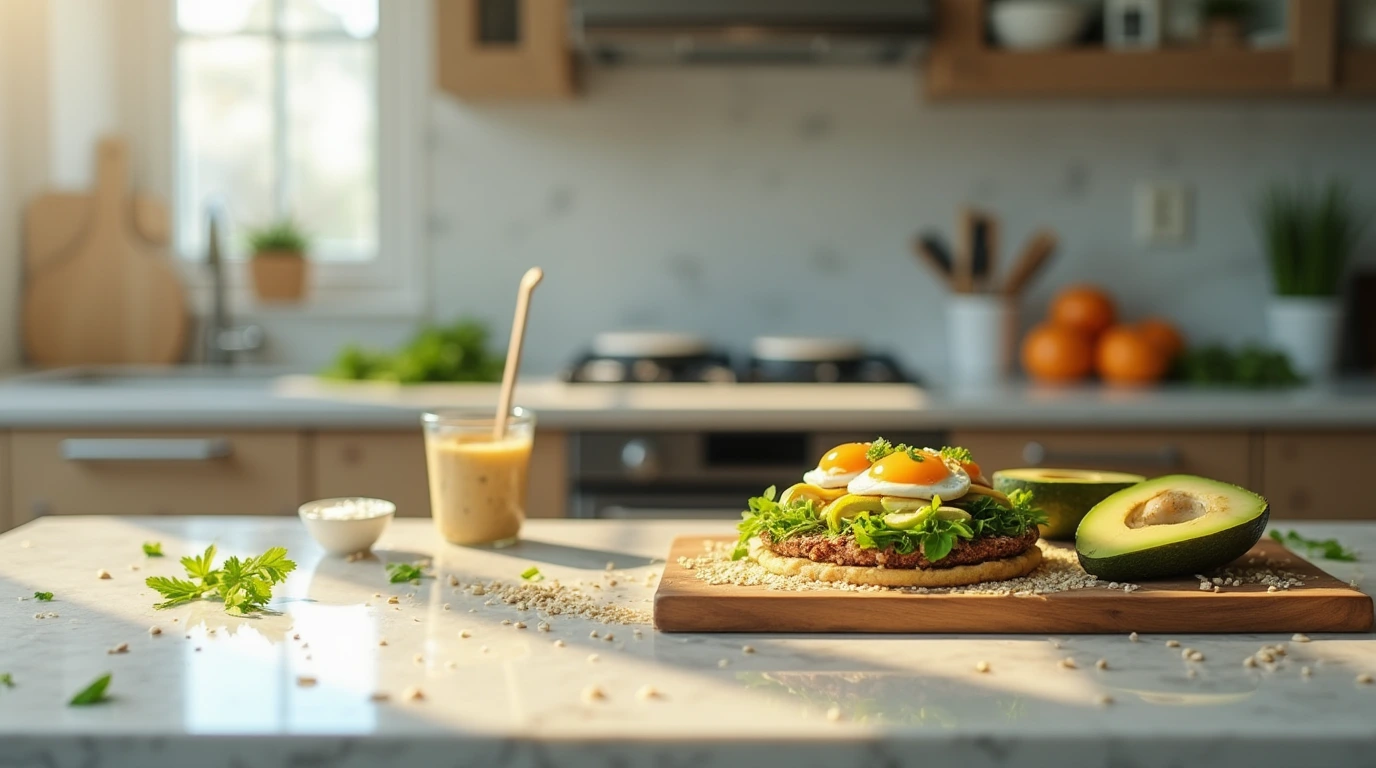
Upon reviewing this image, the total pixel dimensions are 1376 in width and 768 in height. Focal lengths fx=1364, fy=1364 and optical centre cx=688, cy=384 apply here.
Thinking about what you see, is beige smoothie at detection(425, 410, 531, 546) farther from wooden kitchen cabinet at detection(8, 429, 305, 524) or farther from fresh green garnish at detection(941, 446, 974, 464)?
wooden kitchen cabinet at detection(8, 429, 305, 524)

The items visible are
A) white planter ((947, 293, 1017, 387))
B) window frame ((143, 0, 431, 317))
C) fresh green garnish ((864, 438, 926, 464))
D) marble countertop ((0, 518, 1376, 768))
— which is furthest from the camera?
window frame ((143, 0, 431, 317))

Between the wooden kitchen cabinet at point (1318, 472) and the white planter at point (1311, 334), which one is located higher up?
the white planter at point (1311, 334)

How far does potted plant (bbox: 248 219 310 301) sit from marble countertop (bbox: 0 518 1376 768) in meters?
2.02

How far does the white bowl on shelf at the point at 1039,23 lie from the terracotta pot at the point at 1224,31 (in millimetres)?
271

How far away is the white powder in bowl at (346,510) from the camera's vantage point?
1.45 metres

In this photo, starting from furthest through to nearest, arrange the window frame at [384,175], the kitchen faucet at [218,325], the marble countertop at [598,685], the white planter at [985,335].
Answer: the window frame at [384,175] → the kitchen faucet at [218,325] → the white planter at [985,335] → the marble countertop at [598,685]

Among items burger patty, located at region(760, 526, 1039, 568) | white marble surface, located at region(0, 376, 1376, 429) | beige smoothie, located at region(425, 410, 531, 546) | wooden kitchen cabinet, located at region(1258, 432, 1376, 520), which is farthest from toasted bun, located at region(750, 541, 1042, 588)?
wooden kitchen cabinet, located at region(1258, 432, 1376, 520)

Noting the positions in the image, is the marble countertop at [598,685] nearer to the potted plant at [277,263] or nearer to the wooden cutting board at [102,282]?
the potted plant at [277,263]

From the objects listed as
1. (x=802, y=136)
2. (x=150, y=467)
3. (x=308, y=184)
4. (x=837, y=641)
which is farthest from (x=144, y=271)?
(x=837, y=641)

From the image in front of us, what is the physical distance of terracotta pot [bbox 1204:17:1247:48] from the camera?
2934 mm

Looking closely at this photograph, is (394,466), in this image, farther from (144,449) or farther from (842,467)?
(842,467)

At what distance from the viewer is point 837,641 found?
113 centimetres

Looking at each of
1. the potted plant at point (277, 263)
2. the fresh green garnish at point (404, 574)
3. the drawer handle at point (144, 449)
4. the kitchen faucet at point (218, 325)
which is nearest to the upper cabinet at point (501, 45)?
the potted plant at point (277, 263)

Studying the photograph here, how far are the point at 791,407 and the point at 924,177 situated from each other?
3.30 ft
